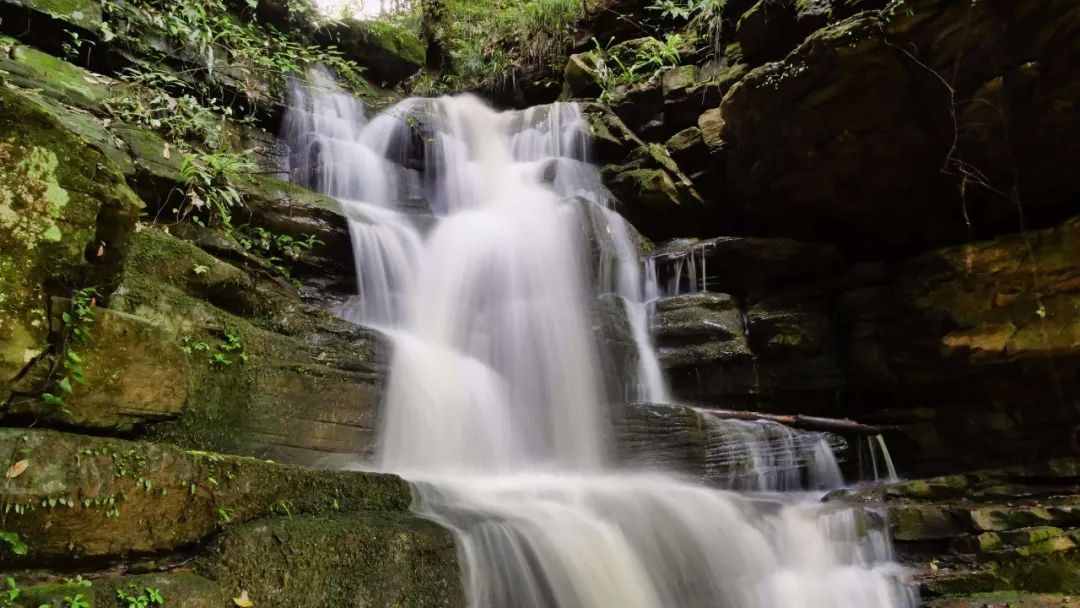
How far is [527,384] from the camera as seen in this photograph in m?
7.42

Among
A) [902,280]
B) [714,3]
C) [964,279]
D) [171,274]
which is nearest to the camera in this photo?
[171,274]

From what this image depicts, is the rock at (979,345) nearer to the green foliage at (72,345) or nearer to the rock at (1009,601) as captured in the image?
the rock at (1009,601)

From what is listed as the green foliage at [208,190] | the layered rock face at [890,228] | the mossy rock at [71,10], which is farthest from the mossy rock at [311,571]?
the mossy rock at [71,10]

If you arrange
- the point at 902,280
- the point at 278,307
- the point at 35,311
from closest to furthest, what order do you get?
the point at 35,311 < the point at 278,307 < the point at 902,280

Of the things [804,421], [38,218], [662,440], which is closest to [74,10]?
[38,218]

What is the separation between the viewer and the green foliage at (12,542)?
8.13ft

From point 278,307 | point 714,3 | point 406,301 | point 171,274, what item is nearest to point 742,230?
point 714,3

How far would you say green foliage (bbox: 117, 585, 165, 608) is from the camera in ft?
8.42

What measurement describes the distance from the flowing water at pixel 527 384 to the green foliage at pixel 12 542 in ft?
6.73

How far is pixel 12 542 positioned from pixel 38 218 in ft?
4.57

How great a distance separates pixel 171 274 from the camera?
4.83 metres

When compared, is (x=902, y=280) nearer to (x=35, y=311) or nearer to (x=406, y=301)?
(x=406, y=301)

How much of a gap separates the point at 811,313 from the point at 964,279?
171 centimetres

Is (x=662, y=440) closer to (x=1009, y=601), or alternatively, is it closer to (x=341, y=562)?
(x=1009, y=601)
